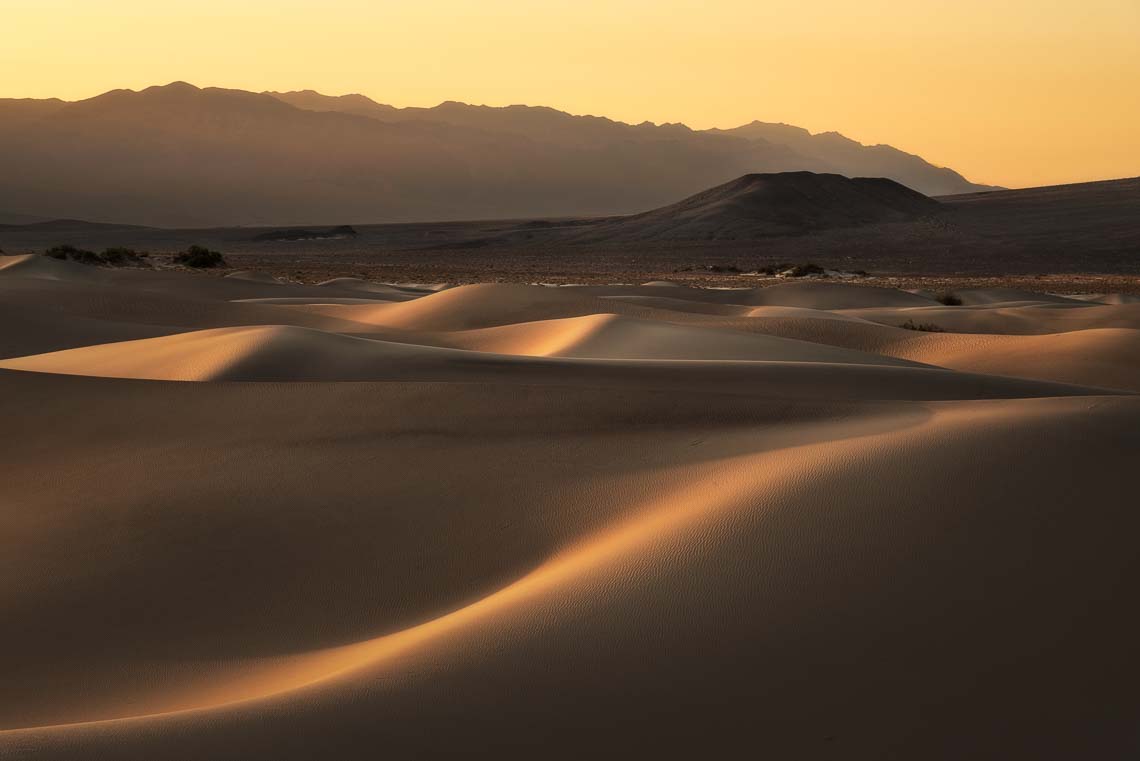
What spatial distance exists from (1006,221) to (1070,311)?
7289cm

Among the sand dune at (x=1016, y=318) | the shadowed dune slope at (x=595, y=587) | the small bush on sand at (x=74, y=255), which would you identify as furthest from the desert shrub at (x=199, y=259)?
the shadowed dune slope at (x=595, y=587)

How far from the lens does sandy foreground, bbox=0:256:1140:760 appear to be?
147 inches

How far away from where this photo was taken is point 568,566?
5.10m

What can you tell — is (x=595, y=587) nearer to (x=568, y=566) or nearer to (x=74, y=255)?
(x=568, y=566)

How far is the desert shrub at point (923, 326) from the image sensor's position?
2302 cm

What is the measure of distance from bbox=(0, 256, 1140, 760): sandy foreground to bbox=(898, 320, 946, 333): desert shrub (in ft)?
42.1

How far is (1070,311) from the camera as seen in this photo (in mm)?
25094

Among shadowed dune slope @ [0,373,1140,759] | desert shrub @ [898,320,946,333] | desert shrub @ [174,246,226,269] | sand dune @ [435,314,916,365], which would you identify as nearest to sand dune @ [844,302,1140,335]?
desert shrub @ [898,320,946,333]

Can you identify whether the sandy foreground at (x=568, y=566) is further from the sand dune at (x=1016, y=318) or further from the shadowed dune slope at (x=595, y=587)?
the sand dune at (x=1016, y=318)

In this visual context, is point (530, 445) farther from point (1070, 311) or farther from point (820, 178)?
point (820, 178)

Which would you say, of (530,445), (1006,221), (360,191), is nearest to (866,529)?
(530,445)

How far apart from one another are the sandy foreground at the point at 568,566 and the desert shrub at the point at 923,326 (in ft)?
42.1

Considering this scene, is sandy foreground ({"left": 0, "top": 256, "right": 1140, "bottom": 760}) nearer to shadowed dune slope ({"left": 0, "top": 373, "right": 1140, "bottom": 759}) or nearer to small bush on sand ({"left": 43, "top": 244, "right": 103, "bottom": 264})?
shadowed dune slope ({"left": 0, "top": 373, "right": 1140, "bottom": 759})

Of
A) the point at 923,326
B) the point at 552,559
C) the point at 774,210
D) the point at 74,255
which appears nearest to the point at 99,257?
the point at 74,255
